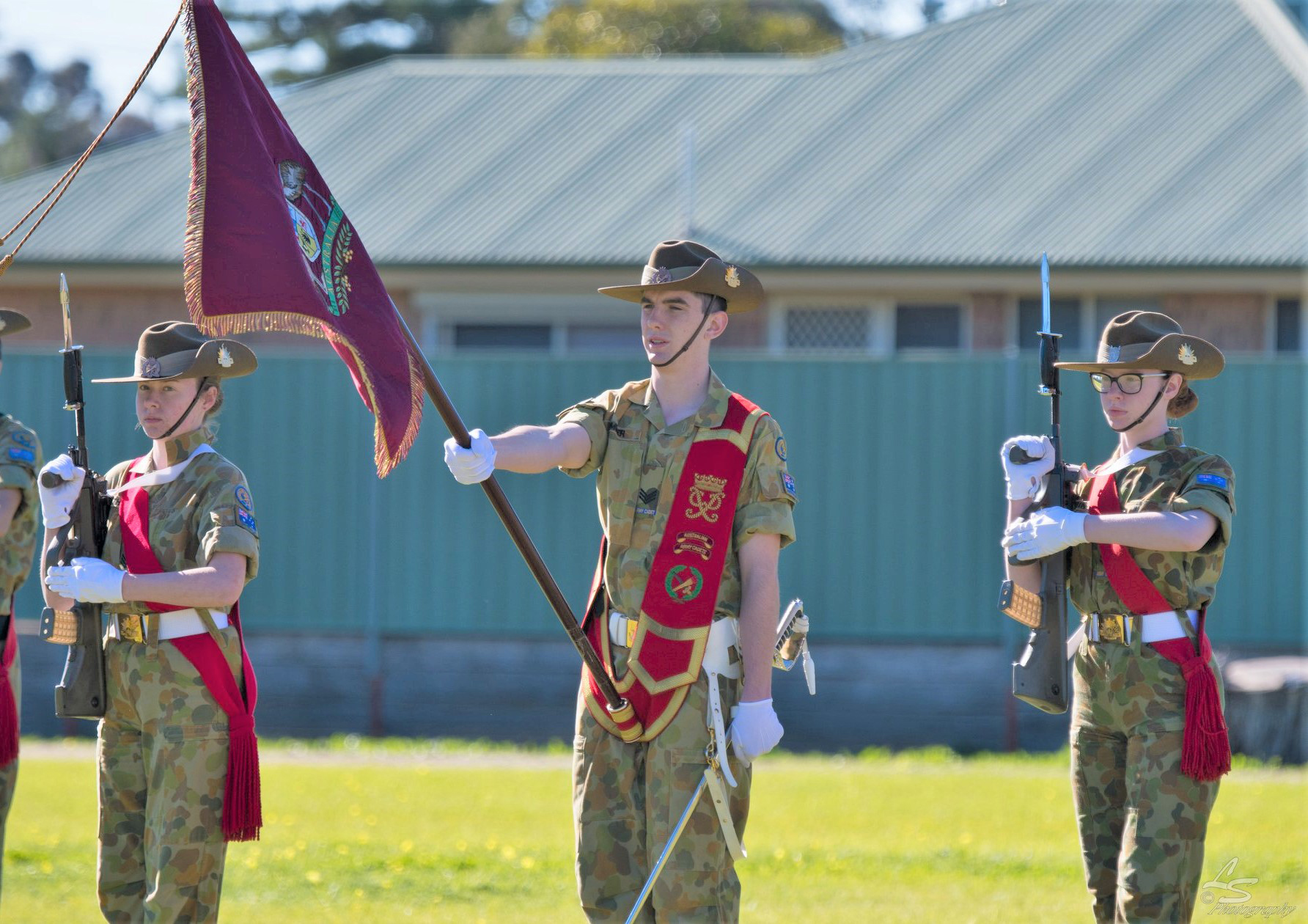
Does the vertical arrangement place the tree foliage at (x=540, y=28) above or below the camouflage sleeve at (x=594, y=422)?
above

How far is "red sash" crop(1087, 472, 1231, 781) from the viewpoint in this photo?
16.9 feet

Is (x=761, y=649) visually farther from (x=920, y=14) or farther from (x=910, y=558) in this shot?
(x=920, y=14)

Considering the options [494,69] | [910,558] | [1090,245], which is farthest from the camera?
[494,69]

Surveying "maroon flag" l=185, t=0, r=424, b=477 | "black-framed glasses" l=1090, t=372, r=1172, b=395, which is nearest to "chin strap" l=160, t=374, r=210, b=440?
"maroon flag" l=185, t=0, r=424, b=477

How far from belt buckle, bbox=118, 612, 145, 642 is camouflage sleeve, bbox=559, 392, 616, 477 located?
4.62 ft

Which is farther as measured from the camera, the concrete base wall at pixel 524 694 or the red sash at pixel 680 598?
the concrete base wall at pixel 524 694

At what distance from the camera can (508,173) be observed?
17578 millimetres

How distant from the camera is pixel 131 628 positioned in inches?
206

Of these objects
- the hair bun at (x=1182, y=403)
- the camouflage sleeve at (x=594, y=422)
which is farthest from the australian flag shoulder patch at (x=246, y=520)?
the hair bun at (x=1182, y=403)

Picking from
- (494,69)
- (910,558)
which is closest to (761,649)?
(910,558)

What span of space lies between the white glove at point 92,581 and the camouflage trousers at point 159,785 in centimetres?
24

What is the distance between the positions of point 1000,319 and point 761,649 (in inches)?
432

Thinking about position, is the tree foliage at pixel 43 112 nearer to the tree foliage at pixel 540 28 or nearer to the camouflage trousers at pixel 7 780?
the tree foliage at pixel 540 28

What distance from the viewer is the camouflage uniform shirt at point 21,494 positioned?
5.95m
